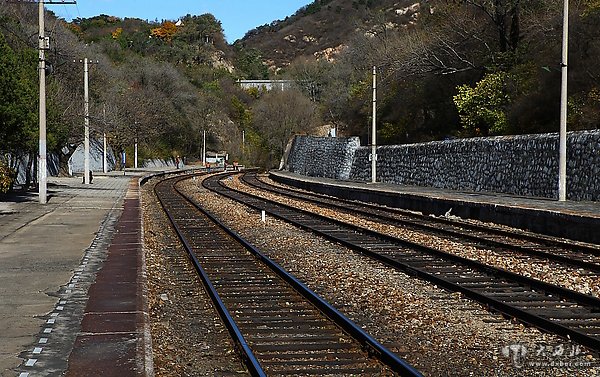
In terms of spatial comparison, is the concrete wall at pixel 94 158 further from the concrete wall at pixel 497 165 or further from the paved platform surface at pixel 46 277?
the paved platform surface at pixel 46 277

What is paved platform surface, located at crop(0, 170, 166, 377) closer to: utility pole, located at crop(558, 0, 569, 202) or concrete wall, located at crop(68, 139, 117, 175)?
utility pole, located at crop(558, 0, 569, 202)

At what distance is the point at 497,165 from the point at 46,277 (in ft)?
75.1

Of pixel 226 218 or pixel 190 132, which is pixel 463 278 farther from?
pixel 190 132

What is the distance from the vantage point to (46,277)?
1225 centimetres

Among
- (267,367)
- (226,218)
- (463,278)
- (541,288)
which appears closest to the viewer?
(267,367)

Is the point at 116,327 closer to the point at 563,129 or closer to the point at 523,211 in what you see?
the point at 523,211

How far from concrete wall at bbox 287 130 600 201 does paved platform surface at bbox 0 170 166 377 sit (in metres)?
14.5

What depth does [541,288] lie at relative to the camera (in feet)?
37.8

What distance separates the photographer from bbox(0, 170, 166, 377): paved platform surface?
295 inches

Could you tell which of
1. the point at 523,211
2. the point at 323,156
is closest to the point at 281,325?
the point at 523,211

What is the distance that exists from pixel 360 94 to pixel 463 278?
177 feet

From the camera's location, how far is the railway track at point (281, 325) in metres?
7.68

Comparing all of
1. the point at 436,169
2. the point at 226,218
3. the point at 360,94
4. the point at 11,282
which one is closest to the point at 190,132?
the point at 360,94

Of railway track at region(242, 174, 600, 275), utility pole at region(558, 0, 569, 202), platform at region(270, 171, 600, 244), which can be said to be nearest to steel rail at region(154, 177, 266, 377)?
railway track at region(242, 174, 600, 275)
